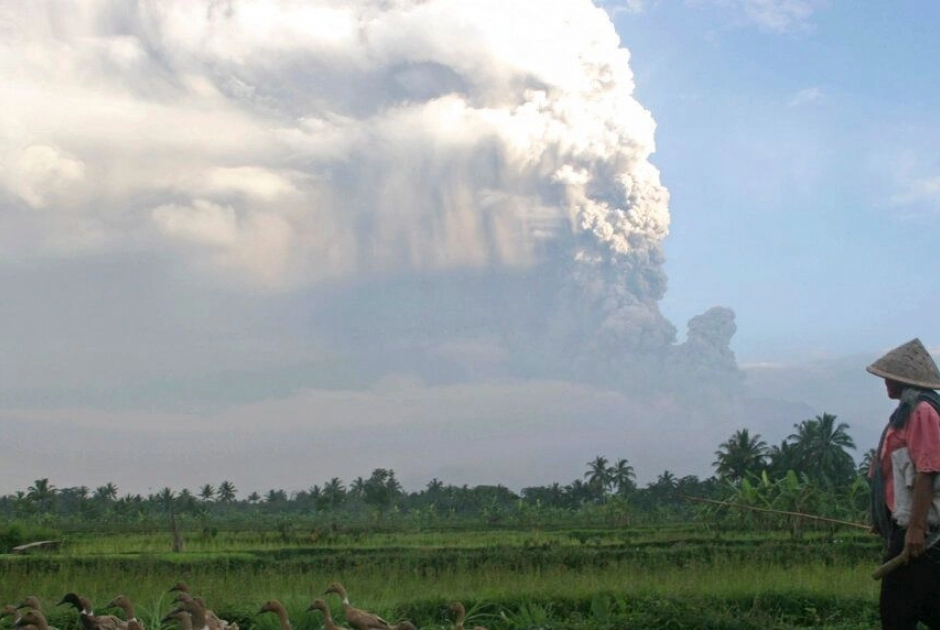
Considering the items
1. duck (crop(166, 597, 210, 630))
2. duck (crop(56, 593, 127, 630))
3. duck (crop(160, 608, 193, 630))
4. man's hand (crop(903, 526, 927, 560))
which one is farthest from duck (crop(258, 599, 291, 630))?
man's hand (crop(903, 526, 927, 560))

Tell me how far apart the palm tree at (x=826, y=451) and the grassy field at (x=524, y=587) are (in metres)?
37.2

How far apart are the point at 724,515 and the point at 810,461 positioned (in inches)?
788

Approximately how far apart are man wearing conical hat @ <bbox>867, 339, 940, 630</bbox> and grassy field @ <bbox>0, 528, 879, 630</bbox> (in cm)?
433

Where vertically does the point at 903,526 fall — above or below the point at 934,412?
below

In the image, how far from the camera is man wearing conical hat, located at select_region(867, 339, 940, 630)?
5.30m

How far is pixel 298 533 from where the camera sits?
42750 millimetres

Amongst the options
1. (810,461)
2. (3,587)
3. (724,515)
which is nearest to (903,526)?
(3,587)

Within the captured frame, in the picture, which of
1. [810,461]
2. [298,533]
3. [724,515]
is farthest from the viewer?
[810,461]

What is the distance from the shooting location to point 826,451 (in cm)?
6316

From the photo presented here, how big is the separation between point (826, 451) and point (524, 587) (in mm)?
53405

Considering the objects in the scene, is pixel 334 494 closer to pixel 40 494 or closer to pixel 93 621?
pixel 40 494

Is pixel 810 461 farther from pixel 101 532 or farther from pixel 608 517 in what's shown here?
pixel 101 532

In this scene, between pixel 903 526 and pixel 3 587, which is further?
pixel 3 587

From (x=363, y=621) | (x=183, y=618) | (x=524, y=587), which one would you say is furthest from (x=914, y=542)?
(x=524, y=587)
